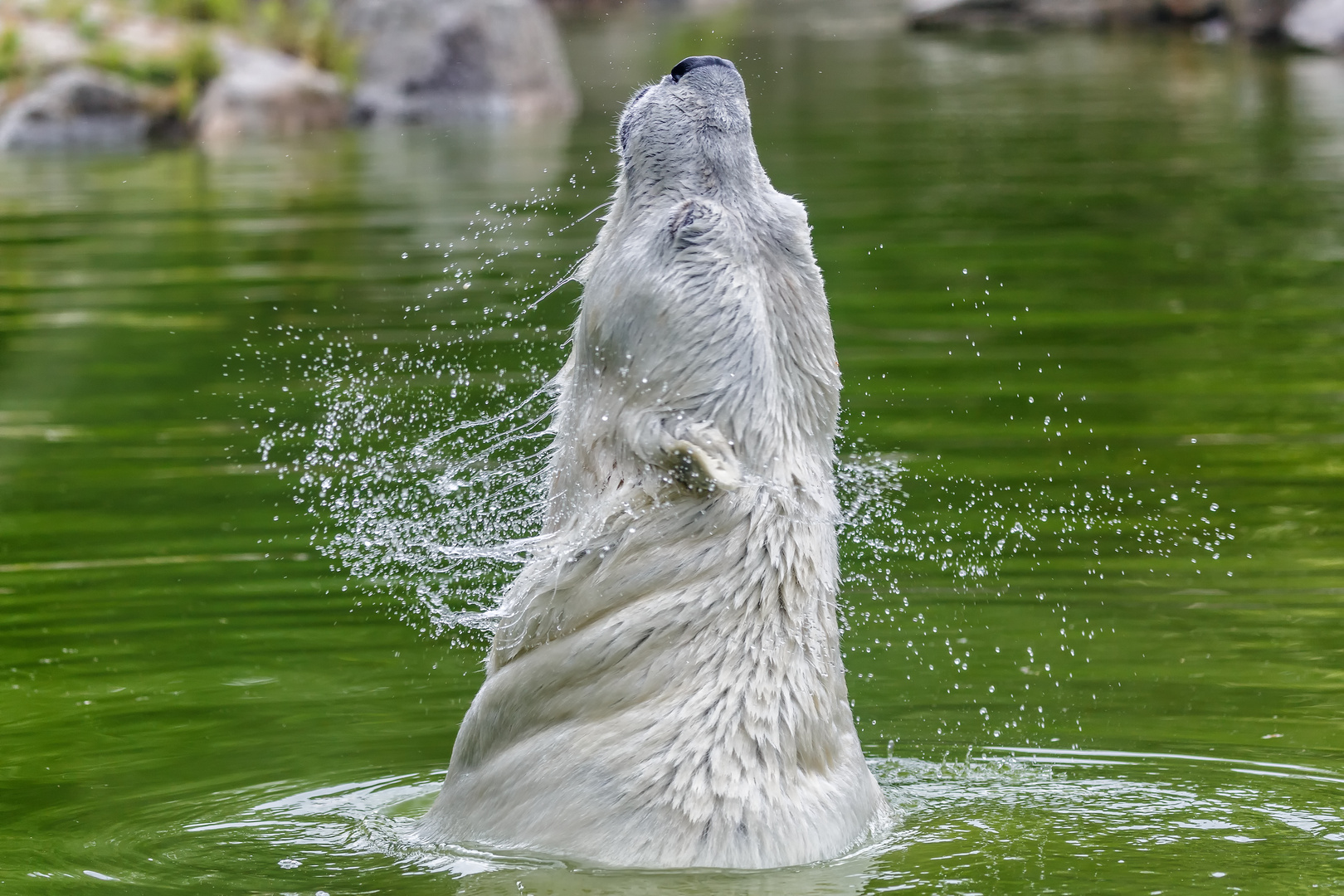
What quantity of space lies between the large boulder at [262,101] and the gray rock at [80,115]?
2.88 feet

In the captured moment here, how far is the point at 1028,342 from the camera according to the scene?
11.8 meters

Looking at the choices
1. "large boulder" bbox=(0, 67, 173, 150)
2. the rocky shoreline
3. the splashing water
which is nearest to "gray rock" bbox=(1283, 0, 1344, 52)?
the rocky shoreline

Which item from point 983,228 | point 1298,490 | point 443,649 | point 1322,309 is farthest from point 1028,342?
point 443,649

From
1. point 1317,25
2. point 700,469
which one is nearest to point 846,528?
point 700,469

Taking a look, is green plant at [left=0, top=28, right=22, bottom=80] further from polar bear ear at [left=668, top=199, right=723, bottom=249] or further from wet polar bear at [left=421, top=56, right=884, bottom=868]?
polar bear ear at [left=668, top=199, right=723, bottom=249]

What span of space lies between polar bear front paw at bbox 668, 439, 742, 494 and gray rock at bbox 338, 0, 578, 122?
1012 inches

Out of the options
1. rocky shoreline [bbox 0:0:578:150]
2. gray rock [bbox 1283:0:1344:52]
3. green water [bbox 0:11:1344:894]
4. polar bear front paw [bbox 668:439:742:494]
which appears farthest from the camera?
gray rock [bbox 1283:0:1344:52]

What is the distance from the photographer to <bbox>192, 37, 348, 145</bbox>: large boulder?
27.4 metres

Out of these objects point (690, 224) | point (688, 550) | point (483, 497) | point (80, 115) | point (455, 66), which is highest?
point (455, 66)

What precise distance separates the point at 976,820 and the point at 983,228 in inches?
471

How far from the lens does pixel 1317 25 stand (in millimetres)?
→ 32844

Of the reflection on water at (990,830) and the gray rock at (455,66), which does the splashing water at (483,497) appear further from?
the gray rock at (455,66)

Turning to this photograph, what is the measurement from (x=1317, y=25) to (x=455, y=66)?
46.6 ft

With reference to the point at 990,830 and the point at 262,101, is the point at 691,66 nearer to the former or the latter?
the point at 990,830
